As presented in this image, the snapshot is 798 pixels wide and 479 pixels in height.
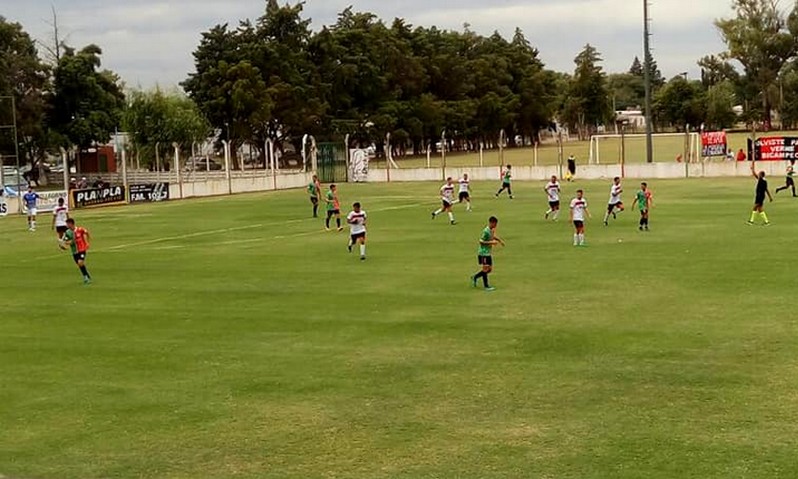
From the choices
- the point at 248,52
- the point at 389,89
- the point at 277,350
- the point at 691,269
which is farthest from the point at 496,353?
the point at 389,89

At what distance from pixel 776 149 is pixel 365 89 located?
4899 centimetres

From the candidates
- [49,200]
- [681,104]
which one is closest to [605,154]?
[681,104]

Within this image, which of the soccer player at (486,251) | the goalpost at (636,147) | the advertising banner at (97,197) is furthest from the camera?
the goalpost at (636,147)

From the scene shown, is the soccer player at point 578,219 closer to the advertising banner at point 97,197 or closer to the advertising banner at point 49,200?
the advertising banner at point 49,200

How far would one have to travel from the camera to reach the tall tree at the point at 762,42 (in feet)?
355

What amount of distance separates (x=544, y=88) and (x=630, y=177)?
6275 cm

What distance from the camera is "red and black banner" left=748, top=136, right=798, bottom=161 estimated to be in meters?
60.2

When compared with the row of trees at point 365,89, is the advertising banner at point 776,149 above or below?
below

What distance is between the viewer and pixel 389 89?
105 metres

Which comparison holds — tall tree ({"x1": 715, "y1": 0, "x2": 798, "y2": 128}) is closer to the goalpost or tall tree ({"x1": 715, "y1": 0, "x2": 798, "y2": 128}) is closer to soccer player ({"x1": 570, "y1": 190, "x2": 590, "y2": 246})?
the goalpost

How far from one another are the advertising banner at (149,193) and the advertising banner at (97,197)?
71 cm

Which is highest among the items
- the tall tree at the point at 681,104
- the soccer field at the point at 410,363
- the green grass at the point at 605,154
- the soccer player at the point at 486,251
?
the tall tree at the point at 681,104

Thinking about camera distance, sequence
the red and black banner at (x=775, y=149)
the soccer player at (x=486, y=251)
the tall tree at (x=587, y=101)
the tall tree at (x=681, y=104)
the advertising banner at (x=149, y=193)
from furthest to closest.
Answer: the tall tree at (x=587, y=101), the tall tree at (x=681, y=104), the red and black banner at (x=775, y=149), the advertising banner at (x=149, y=193), the soccer player at (x=486, y=251)

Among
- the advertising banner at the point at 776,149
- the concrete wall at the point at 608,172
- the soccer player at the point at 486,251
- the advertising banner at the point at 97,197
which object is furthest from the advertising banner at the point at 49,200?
the advertising banner at the point at 776,149
